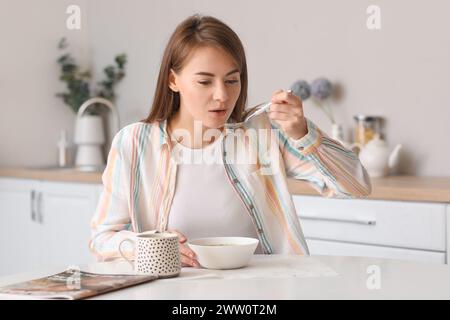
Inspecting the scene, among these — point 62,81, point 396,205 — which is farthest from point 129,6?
point 396,205

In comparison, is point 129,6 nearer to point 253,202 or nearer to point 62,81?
point 62,81

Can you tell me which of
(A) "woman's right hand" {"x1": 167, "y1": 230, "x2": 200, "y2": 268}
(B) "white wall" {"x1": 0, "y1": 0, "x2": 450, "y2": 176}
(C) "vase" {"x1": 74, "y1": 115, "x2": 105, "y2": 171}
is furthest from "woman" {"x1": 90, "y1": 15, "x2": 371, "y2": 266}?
(C) "vase" {"x1": 74, "y1": 115, "x2": 105, "y2": 171}

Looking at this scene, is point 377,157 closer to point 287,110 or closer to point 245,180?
point 245,180

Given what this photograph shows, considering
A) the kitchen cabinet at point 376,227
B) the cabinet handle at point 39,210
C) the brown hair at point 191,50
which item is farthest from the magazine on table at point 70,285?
the cabinet handle at point 39,210

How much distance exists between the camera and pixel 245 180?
1723 mm

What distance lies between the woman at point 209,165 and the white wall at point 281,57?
1.26 meters

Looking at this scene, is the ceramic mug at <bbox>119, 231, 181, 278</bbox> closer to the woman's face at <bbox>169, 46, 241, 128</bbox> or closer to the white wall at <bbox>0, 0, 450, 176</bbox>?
the woman's face at <bbox>169, 46, 241, 128</bbox>

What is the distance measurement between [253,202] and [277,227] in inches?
3.4

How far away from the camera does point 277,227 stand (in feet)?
5.62

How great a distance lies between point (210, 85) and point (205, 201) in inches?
11.3

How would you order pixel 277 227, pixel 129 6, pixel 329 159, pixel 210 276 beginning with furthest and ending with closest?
pixel 129 6
pixel 277 227
pixel 329 159
pixel 210 276

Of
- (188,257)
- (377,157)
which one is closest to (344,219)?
(377,157)

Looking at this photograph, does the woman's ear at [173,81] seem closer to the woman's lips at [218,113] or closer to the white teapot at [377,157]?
the woman's lips at [218,113]

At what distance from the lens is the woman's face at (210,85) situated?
1590 millimetres
